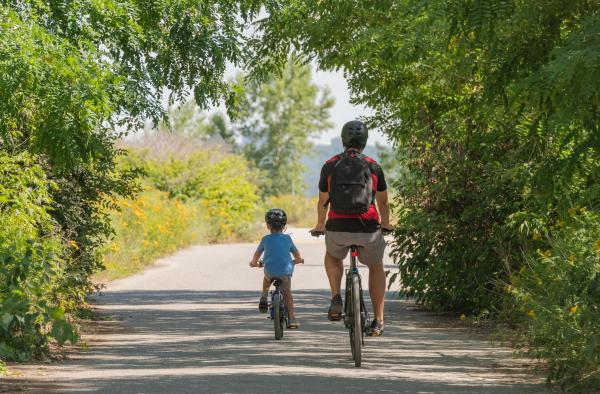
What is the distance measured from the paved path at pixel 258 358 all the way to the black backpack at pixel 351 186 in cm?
136

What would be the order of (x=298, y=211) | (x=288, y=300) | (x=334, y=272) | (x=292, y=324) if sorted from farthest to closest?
(x=298, y=211)
(x=292, y=324)
(x=288, y=300)
(x=334, y=272)

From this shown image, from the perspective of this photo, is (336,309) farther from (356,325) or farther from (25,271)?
(25,271)

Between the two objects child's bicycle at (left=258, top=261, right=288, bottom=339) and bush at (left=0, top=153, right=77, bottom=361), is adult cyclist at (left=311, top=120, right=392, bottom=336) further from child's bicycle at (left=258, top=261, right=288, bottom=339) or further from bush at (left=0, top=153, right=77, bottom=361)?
bush at (left=0, top=153, right=77, bottom=361)

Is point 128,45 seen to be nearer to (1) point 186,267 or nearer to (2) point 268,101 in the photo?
(1) point 186,267

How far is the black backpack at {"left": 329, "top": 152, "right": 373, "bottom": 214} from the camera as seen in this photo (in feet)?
35.2

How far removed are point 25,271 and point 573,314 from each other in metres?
4.23

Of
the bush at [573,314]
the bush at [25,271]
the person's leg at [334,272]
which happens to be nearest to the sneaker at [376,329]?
the person's leg at [334,272]

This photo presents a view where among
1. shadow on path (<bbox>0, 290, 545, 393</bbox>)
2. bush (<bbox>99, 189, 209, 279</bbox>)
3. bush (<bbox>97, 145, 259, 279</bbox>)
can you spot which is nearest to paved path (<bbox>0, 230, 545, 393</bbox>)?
shadow on path (<bbox>0, 290, 545, 393</bbox>)

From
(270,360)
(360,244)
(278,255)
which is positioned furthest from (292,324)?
(360,244)

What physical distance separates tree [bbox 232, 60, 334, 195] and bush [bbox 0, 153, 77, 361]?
6911 centimetres

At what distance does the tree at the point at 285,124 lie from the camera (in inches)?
3241

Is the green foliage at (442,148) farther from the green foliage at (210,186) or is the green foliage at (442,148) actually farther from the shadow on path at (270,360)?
the green foliage at (210,186)

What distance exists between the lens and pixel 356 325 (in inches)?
411

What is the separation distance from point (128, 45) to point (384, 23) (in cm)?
337
